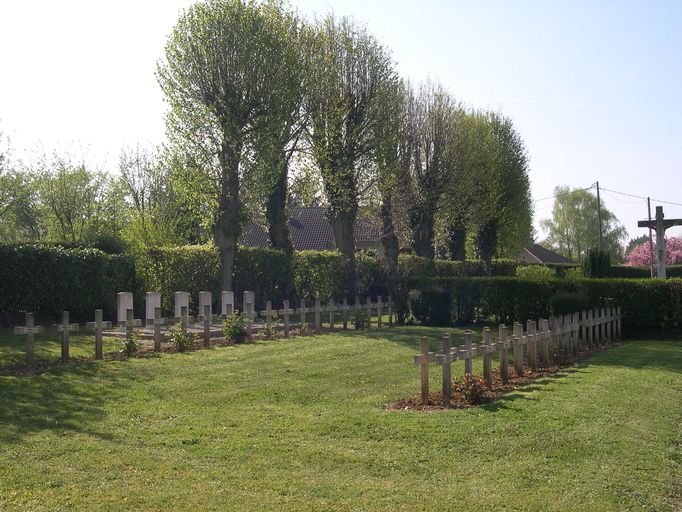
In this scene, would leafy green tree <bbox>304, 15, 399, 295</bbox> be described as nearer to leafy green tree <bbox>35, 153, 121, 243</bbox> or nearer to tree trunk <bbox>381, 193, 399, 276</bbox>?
tree trunk <bbox>381, 193, 399, 276</bbox>

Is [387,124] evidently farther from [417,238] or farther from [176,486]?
[176,486]

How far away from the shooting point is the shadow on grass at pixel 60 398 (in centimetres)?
909

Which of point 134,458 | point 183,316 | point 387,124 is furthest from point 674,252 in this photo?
point 134,458

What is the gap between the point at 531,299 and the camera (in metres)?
25.5

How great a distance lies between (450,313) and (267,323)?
9130mm

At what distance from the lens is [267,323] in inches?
816

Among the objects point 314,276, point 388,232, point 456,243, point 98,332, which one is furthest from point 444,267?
point 98,332

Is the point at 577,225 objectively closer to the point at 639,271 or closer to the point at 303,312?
the point at 639,271

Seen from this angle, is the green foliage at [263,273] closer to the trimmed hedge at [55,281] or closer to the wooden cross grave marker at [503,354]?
the trimmed hedge at [55,281]

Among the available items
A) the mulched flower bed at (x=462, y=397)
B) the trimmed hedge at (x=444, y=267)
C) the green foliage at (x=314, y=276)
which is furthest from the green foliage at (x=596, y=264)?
the mulched flower bed at (x=462, y=397)

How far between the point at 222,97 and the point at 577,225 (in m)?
62.4

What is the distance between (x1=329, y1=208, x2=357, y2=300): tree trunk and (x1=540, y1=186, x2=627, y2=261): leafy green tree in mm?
53750

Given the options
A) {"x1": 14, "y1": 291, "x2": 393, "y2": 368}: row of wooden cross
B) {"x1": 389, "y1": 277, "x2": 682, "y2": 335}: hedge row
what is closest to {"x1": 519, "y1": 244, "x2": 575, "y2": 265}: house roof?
{"x1": 389, "y1": 277, "x2": 682, "y2": 335}: hedge row

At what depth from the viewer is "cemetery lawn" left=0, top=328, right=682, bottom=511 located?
6.84 meters
